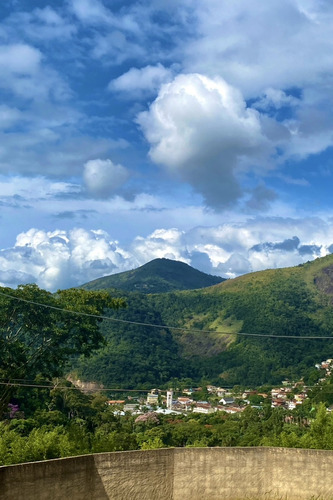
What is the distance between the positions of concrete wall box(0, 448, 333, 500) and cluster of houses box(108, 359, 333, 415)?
288 ft

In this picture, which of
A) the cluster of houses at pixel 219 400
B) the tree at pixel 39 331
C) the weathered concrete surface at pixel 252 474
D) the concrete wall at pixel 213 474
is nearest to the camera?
the concrete wall at pixel 213 474

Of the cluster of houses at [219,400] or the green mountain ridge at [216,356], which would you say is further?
the green mountain ridge at [216,356]

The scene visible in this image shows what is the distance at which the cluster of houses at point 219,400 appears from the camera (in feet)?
364

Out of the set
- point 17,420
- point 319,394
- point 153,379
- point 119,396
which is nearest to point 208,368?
point 153,379

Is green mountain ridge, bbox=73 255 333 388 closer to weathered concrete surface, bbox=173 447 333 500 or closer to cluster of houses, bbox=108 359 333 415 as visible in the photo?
cluster of houses, bbox=108 359 333 415

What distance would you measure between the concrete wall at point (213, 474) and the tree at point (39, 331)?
16426 mm

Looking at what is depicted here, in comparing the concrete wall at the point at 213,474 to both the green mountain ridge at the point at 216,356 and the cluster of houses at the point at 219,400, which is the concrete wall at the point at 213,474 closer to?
the cluster of houses at the point at 219,400

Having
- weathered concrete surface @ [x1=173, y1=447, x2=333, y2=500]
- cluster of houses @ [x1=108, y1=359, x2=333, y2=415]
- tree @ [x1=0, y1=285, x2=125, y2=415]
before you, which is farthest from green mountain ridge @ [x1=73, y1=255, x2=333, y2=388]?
weathered concrete surface @ [x1=173, y1=447, x2=333, y2=500]

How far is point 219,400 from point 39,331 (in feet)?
340

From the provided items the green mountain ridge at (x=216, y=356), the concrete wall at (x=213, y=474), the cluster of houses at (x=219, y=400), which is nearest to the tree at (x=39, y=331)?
the concrete wall at (x=213, y=474)

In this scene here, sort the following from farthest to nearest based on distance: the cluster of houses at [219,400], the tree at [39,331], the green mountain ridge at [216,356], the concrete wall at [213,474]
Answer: the green mountain ridge at [216,356] → the cluster of houses at [219,400] → the tree at [39,331] → the concrete wall at [213,474]

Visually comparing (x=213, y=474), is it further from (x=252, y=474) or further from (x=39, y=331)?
(x=39, y=331)

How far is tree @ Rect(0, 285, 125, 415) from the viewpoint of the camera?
33.5m

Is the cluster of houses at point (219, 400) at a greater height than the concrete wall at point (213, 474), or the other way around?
the concrete wall at point (213, 474)
